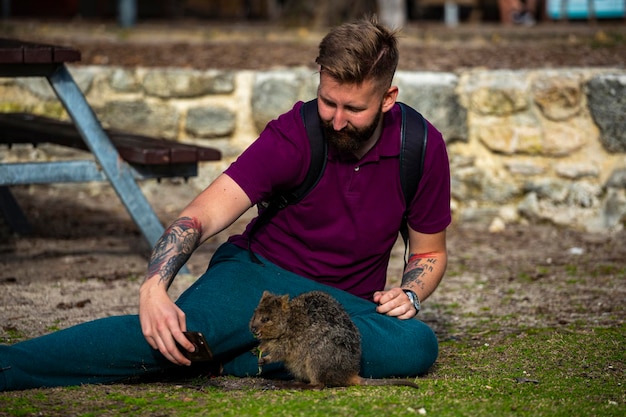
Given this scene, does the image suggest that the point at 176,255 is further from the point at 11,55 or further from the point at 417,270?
the point at 11,55

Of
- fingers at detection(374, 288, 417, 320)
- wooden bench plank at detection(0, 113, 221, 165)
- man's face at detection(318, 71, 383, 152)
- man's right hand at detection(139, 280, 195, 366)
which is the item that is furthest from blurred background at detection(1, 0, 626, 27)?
man's right hand at detection(139, 280, 195, 366)

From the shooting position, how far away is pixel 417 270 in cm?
421

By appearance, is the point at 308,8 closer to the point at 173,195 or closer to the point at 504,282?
the point at 173,195

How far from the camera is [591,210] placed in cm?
765

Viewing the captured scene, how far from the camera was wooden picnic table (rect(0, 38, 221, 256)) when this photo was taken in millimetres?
5344

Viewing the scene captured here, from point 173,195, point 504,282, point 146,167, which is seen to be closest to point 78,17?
point 173,195

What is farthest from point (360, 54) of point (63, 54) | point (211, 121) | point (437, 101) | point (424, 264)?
point (211, 121)

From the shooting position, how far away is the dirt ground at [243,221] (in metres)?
5.29

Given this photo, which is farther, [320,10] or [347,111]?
[320,10]

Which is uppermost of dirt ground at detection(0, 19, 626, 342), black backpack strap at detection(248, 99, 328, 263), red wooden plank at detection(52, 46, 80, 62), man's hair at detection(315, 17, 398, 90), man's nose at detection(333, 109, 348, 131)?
man's hair at detection(315, 17, 398, 90)

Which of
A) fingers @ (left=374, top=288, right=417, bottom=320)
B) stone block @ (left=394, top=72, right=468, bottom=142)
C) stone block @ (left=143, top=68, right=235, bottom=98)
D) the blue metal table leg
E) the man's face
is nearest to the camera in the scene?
the man's face

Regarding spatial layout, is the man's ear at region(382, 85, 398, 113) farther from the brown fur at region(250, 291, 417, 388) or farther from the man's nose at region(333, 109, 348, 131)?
the brown fur at region(250, 291, 417, 388)

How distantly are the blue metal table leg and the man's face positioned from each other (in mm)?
2171

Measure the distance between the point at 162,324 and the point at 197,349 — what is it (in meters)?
0.23
